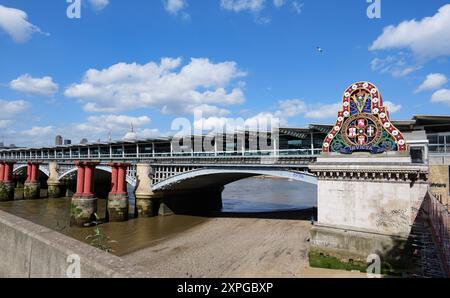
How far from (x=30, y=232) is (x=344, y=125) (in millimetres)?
15246

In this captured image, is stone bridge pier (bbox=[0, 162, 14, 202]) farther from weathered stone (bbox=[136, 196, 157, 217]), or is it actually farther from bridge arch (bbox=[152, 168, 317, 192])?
bridge arch (bbox=[152, 168, 317, 192])

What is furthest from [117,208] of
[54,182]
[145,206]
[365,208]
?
[54,182]

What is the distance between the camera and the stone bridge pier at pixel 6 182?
1720 inches

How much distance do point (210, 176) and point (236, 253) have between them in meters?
10.7

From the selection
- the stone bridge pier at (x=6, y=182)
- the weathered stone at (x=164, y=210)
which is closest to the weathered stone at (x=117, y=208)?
the weathered stone at (x=164, y=210)

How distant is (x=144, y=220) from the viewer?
96.6 feet

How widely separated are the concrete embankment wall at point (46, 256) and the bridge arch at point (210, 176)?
16016 millimetres

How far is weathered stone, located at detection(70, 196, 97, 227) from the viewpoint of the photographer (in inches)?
1064

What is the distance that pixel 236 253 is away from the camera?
19719mm

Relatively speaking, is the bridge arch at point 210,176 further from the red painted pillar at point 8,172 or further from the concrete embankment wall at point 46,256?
the red painted pillar at point 8,172

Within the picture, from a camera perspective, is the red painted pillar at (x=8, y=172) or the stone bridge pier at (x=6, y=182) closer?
the stone bridge pier at (x=6, y=182)

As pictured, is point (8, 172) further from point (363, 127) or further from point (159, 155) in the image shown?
point (363, 127)
